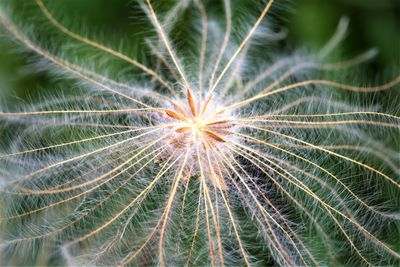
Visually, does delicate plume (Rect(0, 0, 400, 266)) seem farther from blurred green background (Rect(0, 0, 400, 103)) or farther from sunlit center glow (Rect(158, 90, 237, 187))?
blurred green background (Rect(0, 0, 400, 103))

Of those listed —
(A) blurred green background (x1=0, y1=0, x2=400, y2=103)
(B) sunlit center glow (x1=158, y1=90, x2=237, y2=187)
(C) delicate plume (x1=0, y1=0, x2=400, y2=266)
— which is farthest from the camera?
(A) blurred green background (x1=0, y1=0, x2=400, y2=103)

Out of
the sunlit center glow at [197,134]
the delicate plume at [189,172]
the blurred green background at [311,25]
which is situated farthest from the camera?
the blurred green background at [311,25]

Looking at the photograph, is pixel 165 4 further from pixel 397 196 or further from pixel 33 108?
pixel 397 196

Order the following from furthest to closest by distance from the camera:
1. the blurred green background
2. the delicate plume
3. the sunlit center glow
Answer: the blurred green background < the sunlit center glow < the delicate plume

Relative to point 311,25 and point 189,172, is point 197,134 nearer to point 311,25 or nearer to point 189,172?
point 189,172

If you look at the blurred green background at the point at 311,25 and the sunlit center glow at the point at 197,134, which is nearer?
the sunlit center glow at the point at 197,134

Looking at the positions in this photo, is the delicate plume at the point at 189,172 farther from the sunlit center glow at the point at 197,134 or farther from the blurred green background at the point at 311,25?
the blurred green background at the point at 311,25

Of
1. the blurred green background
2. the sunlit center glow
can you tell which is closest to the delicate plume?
the sunlit center glow

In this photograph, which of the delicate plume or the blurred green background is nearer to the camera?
the delicate plume

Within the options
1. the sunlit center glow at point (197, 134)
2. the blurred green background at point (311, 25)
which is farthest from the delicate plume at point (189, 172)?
the blurred green background at point (311, 25)

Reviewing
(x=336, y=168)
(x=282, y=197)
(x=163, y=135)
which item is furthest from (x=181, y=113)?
(x=336, y=168)
